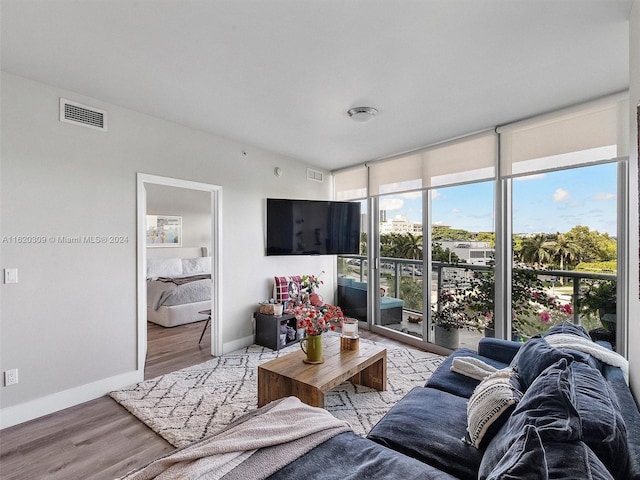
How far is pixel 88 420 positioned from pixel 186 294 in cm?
264

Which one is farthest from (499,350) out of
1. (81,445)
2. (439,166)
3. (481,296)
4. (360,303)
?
(81,445)

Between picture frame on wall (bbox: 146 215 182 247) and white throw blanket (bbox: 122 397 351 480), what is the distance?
598cm

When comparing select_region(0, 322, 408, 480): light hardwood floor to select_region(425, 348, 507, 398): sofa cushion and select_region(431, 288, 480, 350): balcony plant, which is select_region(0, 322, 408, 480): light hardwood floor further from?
select_region(431, 288, 480, 350): balcony plant

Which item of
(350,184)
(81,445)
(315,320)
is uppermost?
(350,184)

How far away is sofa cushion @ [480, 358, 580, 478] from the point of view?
88cm

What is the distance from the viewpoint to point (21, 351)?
237 cm

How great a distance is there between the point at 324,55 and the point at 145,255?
7.84ft

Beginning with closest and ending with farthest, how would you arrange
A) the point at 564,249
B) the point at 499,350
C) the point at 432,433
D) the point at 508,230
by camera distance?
the point at 432,433
the point at 499,350
the point at 564,249
the point at 508,230

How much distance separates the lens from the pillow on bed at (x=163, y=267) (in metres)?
6.05

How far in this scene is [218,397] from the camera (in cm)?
273

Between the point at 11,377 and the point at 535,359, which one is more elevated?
the point at 535,359

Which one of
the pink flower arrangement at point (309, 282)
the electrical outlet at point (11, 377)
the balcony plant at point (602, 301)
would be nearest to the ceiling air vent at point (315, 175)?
the pink flower arrangement at point (309, 282)

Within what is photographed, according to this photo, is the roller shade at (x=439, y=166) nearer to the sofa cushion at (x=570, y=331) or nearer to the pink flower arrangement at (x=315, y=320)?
the sofa cushion at (x=570, y=331)

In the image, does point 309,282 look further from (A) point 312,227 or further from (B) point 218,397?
(B) point 218,397
